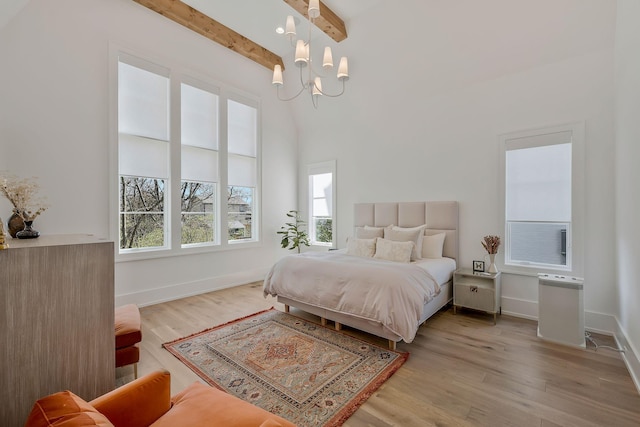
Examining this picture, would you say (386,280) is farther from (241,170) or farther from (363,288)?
(241,170)

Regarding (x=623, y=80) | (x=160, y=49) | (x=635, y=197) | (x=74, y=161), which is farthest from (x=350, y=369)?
(x=160, y=49)

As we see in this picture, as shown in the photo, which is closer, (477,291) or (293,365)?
(293,365)

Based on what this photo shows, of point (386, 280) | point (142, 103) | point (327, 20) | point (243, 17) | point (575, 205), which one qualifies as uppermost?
point (243, 17)

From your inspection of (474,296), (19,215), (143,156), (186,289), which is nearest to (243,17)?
(143,156)

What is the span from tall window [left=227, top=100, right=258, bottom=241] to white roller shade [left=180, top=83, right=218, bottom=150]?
283 mm

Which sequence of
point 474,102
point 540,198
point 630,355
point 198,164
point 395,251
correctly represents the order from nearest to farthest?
point 630,355
point 540,198
point 395,251
point 474,102
point 198,164

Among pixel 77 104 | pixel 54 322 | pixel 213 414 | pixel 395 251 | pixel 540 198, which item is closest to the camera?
pixel 213 414

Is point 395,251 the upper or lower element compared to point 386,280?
upper

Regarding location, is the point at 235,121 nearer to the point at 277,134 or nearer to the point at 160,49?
the point at 277,134

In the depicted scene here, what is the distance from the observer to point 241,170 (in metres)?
5.02

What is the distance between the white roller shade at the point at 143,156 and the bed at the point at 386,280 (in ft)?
7.34

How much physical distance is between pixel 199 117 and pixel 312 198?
2618mm

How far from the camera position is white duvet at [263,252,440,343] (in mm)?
2494

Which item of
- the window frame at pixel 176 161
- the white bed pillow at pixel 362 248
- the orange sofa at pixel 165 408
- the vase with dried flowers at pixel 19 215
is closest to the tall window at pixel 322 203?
the window frame at pixel 176 161
